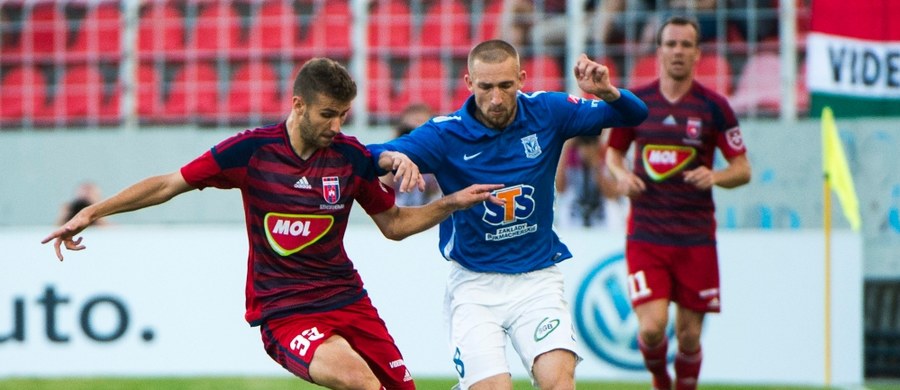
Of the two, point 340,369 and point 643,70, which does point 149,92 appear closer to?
point 643,70

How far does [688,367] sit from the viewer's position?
7957 mm

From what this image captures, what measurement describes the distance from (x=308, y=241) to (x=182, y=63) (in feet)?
23.2

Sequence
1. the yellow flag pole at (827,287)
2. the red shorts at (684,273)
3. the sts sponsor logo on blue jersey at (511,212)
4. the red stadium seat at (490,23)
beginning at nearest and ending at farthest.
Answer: the sts sponsor logo on blue jersey at (511,212) < the red shorts at (684,273) < the yellow flag pole at (827,287) < the red stadium seat at (490,23)

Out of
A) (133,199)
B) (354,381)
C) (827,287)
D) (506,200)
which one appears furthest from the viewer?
(827,287)

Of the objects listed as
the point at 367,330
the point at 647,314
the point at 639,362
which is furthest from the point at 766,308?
the point at 367,330

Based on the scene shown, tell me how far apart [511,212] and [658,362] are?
2.40m

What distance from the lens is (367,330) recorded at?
225 inches

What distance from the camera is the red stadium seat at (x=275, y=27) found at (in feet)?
40.0

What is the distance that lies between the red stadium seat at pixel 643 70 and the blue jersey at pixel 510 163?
5.54 m

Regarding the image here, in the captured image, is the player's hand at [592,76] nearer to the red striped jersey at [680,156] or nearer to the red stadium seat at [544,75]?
the red striped jersey at [680,156]

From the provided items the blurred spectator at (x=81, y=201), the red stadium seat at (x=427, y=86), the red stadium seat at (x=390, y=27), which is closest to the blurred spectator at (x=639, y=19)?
the red stadium seat at (x=427, y=86)

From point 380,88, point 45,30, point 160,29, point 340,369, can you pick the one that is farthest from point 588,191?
point 340,369

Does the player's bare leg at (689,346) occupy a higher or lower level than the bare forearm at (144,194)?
lower

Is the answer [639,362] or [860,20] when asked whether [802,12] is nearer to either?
[860,20]
